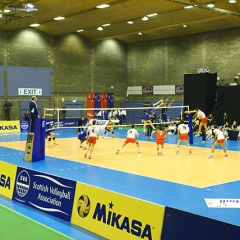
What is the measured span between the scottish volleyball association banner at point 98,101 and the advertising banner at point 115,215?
31697mm

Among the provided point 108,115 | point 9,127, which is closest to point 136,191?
point 9,127

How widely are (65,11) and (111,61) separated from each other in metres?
13.1

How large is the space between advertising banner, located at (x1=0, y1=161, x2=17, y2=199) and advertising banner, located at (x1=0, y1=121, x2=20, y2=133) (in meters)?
21.5

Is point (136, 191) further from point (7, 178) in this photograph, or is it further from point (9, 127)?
point (9, 127)

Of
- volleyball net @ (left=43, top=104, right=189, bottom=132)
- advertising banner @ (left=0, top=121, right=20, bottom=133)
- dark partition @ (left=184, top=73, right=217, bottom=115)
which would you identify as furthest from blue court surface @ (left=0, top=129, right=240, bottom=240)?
volleyball net @ (left=43, top=104, right=189, bottom=132)

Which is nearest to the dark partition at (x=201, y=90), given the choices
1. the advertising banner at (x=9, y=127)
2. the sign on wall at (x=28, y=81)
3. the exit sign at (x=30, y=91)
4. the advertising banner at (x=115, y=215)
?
the advertising banner at (x=9, y=127)

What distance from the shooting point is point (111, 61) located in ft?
139

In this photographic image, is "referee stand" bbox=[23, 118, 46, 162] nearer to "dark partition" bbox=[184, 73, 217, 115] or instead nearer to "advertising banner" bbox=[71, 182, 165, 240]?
"advertising banner" bbox=[71, 182, 165, 240]

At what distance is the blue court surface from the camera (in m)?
8.61

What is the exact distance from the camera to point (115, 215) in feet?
23.5

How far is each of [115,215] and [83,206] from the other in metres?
1.04

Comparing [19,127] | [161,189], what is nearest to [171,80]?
[19,127]

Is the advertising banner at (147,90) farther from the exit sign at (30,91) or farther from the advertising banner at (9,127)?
the advertising banner at (9,127)

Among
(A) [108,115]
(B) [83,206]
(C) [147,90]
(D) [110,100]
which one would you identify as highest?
(C) [147,90]
